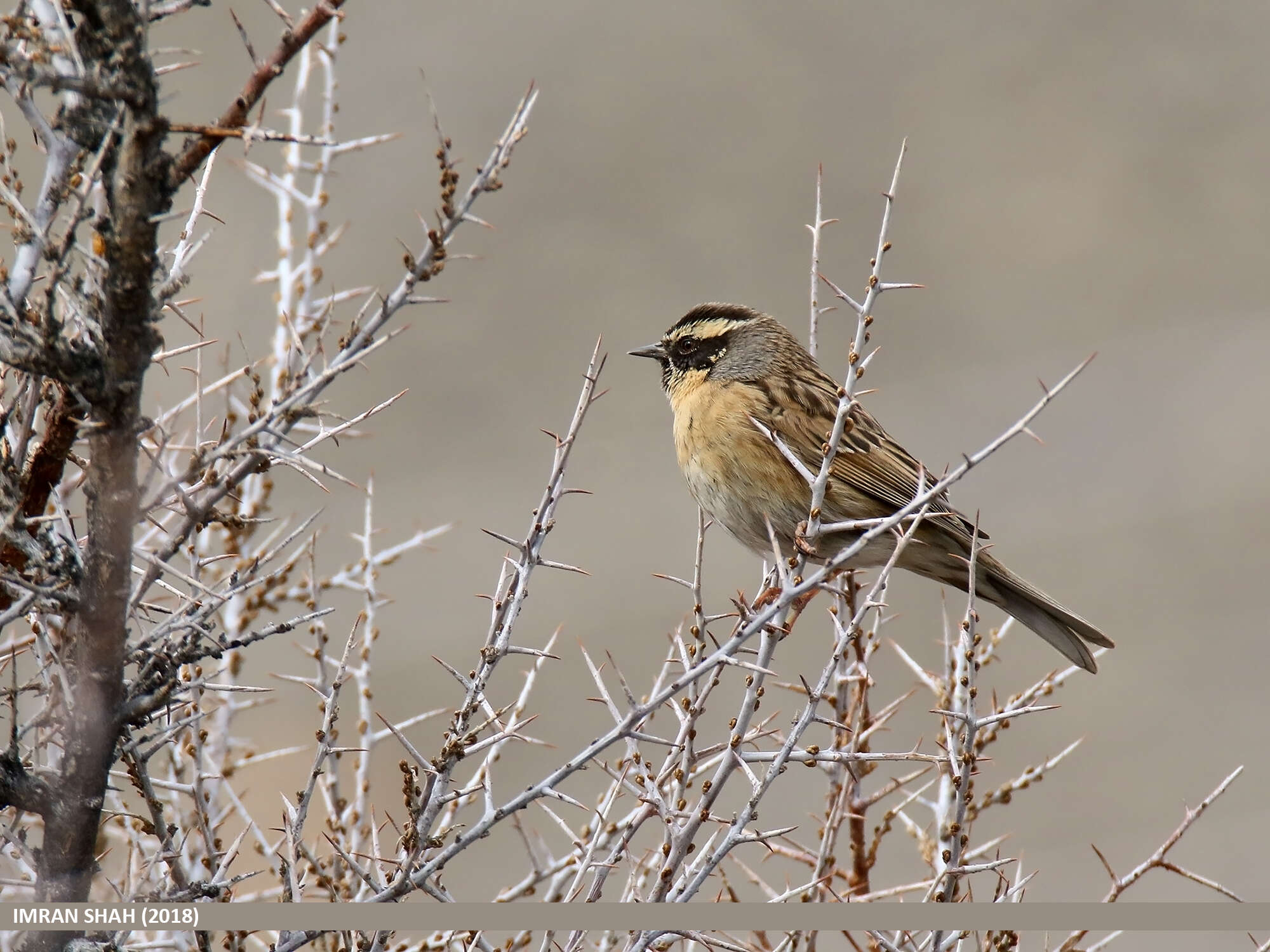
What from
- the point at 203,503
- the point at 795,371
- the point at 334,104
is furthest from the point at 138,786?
the point at 795,371

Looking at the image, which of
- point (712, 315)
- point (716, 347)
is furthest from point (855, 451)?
point (712, 315)

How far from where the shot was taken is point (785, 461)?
471 centimetres

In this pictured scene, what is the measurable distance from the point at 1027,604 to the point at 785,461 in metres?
1.08

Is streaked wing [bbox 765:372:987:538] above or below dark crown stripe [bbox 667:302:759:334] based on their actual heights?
below

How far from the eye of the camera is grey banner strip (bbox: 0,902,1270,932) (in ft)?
7.08

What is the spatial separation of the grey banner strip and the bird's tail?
180 cm

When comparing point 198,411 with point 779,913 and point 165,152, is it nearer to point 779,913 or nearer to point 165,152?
point 165,152

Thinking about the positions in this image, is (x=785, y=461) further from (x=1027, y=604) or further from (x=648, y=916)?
(x=648, y=916)

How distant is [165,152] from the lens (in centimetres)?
189

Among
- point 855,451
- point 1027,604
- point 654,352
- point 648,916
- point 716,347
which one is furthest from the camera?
point 654,352

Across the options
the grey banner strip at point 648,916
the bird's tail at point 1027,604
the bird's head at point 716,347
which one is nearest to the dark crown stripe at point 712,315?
the bird's head at point 716,347

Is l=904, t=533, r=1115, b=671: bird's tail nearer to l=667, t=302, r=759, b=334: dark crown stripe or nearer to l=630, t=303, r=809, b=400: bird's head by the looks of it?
l=630, t=303, r=809, b=400: bird's head

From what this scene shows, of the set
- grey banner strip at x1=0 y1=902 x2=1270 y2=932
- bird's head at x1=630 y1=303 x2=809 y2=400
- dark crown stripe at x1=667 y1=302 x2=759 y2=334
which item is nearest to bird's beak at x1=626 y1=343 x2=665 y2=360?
bird's head at x1=630 y1=303 x2=809 y2=400

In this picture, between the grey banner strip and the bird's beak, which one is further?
the bird's beak
